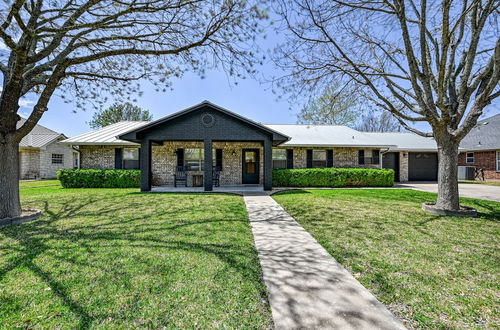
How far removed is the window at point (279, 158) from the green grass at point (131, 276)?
10012mm

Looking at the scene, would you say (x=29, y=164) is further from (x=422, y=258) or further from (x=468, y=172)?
(x=468, y=172)

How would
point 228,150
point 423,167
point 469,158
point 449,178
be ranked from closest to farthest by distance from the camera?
point 449,178
point 228,150
point 423,167
point 469,158

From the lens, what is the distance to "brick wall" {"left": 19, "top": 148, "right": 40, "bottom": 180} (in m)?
18.4

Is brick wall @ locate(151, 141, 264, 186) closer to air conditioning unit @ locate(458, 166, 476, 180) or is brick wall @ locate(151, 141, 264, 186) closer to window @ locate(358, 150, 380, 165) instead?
window @ locate(358, 150, 380, 165)

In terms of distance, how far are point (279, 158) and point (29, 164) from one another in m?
21.5

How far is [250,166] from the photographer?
14602mm

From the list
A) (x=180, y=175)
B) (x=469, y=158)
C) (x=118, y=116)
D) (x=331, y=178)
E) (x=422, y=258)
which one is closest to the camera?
(x=422, y=258)

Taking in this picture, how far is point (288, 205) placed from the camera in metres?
7.77

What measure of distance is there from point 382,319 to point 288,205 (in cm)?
565

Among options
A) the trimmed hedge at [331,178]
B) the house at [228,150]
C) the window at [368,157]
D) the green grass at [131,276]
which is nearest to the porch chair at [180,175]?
the house at [228,150]

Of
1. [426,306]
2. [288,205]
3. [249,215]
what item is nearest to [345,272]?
[426,306]

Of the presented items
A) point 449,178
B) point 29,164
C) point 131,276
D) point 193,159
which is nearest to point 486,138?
point 449,178

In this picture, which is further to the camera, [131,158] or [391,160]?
[391,160]

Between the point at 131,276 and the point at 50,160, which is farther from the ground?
the point at 50,160
